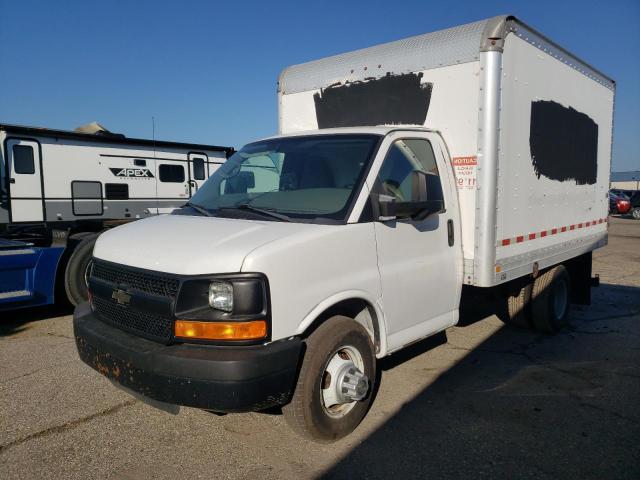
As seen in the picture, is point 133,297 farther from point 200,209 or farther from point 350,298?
point 350,298

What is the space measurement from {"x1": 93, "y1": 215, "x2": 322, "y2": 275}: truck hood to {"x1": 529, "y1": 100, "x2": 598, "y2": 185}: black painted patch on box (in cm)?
301

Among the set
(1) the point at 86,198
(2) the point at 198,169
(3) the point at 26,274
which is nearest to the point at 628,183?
(2) the point at 198,169

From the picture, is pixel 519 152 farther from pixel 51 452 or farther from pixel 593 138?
pixel 51 452

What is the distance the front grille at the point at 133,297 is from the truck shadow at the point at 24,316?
11.3 feet

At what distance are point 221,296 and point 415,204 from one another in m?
1.58

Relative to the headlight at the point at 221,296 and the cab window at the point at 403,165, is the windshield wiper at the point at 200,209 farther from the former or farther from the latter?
the cab window at the point at 403,165

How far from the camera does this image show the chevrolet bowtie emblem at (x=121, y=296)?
3.29 m

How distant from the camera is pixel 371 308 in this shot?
3.71 m

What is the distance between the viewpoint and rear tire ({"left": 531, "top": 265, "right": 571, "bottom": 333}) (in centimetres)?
605

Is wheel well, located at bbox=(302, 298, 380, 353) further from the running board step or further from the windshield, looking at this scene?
the running board step

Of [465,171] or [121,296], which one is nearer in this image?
[121,296]

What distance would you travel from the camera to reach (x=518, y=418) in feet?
13.0

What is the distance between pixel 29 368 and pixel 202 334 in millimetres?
3031

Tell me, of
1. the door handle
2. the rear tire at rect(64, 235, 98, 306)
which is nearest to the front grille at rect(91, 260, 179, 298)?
the door handle
